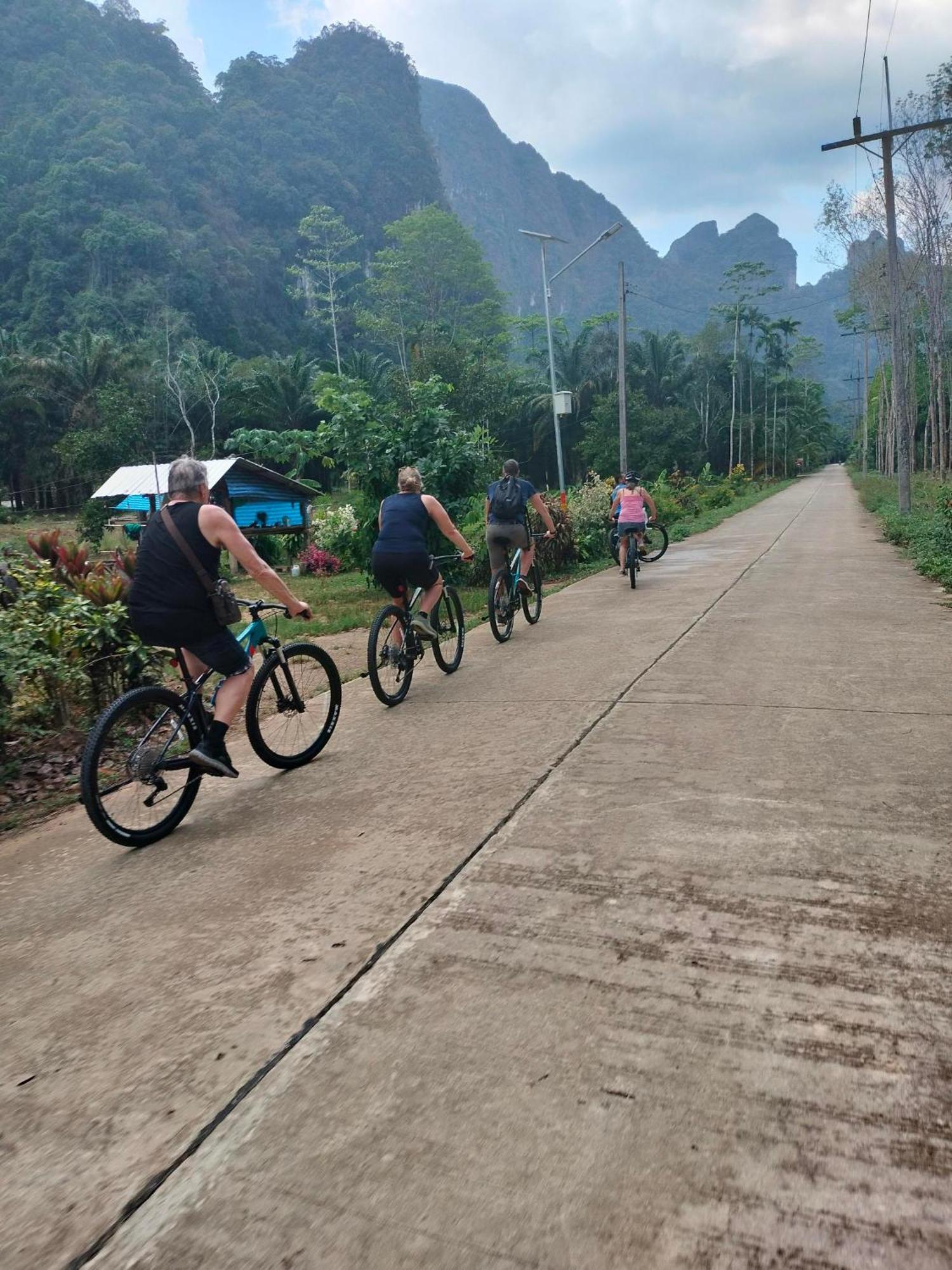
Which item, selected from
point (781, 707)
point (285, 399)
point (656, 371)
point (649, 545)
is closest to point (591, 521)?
point (649, 545)

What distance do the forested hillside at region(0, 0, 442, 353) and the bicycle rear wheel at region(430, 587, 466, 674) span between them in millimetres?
69499

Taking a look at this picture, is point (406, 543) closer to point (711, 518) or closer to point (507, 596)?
point (507, 596)

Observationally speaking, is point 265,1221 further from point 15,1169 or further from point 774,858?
point 774,858

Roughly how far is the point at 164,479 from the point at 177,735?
24835 mm

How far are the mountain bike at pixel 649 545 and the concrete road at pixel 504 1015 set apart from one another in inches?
374

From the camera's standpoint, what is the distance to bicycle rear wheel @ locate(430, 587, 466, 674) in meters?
7.38

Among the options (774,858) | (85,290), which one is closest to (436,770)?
(774,858)

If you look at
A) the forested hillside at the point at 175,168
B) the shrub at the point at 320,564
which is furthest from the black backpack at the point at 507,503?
the forested hillside at the point at 175,168

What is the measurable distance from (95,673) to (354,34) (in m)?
167

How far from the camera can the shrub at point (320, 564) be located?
21034mm

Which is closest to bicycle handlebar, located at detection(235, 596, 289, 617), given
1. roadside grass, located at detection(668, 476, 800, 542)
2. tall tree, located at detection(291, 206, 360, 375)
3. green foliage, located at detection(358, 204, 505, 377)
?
roadside grass, located at detection(668, 476, 800, 542)

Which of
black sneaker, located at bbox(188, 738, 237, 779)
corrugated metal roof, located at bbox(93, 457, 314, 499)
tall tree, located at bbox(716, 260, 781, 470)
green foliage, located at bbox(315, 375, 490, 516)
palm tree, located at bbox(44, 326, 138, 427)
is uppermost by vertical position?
tall tree, located at bbox(716, 260, 781, 470)

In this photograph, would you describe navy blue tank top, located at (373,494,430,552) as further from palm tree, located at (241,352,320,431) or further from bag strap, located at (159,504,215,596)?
palm tree, located at (241,352,320,431)

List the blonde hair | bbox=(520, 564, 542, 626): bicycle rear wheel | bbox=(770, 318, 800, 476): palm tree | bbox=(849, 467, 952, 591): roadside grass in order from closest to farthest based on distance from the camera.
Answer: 1. the blonde hair
2. bbox=(520, 564, 542, 626): bicycle rear wheel
3. bbox=(849, 467, 952, 591): roadside grass
4. bbox=(770, 318, 800, 476): palm tree
